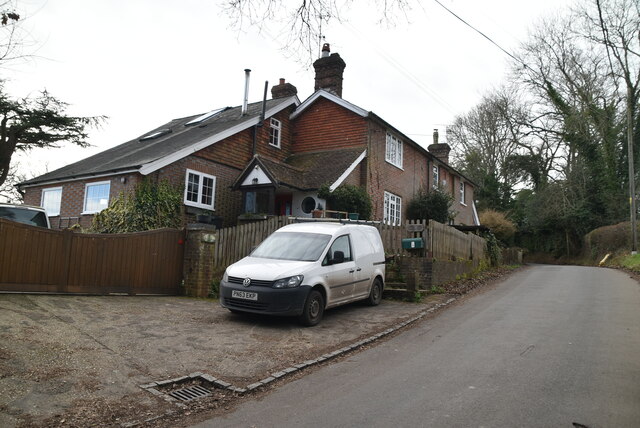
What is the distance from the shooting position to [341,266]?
920 centimetres

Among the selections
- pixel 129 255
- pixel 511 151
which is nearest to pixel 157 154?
pixel 129 255

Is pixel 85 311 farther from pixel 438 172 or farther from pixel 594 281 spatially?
pixel 438 172

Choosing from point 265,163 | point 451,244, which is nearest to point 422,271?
point 451,244

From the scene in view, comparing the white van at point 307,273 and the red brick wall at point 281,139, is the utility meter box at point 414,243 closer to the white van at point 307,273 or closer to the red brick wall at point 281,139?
the white van at point 307,273

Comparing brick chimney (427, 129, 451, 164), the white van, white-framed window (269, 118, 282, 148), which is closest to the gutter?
white-framed window (269, 118, 282, 148)

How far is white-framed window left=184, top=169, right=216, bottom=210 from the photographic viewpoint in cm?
1698

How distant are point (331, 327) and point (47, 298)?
5306mm

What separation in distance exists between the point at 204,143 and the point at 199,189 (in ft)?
5.85

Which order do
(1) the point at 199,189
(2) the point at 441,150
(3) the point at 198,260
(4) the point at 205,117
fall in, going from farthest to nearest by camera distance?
(2) the point at 441,150 → (4) the point at 205,117 → (1) the point at 199,189 → (3) the point at 198,260

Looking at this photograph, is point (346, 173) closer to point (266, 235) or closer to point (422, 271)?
point (266, 235)

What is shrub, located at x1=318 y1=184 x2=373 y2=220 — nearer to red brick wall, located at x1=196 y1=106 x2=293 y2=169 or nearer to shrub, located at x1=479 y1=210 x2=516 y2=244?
red brick wall, located at x1=196 y1=106 x2=293 y2=169

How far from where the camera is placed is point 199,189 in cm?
1744

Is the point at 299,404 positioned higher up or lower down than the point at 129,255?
lower down

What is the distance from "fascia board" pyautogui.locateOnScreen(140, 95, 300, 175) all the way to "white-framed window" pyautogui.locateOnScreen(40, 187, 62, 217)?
6.13 meters
